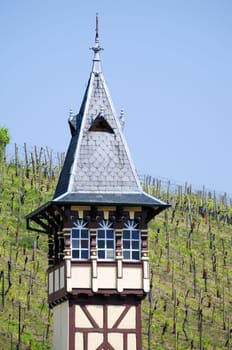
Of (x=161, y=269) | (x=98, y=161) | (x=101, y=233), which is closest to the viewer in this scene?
(x=101, y=233)

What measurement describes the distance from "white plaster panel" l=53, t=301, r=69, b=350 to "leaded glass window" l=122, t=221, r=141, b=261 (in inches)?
100

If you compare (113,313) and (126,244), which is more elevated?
(126,244)

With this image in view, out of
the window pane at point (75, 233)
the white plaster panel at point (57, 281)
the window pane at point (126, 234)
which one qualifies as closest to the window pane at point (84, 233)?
the window pane at point (75, 233)

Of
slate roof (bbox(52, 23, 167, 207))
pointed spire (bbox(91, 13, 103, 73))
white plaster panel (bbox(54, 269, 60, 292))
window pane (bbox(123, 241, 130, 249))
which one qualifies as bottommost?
white plaster panel (bbox(54, 269, 60, 292))

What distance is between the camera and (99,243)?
38188mm

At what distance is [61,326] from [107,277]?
2.42 metres

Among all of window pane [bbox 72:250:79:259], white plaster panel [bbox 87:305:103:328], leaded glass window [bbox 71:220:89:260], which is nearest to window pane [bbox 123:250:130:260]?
leaded glass window [bbox 71:220:89:260]

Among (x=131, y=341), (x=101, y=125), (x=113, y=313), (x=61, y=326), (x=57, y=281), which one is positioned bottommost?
(x=131, y=341)

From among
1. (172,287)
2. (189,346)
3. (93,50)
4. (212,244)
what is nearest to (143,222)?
(93,50)

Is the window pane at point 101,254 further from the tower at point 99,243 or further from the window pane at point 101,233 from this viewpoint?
the window pane at point 101,233

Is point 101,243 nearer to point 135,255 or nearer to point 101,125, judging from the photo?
point 135,255

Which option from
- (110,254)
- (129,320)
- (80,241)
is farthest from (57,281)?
(129,320)

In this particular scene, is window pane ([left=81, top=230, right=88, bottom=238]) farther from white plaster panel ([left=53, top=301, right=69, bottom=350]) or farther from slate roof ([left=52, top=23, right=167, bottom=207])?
white plaster panel ([left=53, top=301, right=69, bottom=350])

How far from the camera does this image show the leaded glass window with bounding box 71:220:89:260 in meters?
37.9
